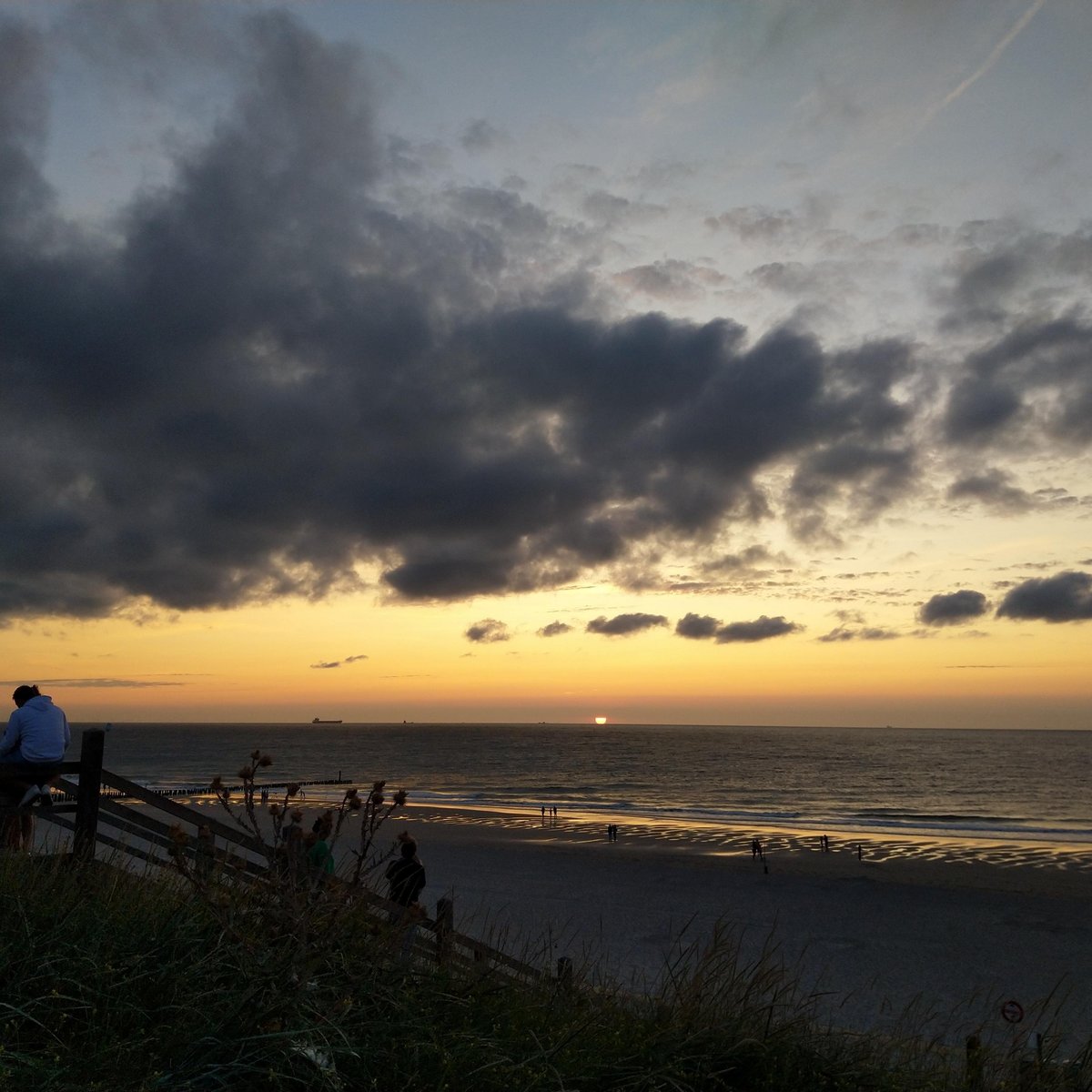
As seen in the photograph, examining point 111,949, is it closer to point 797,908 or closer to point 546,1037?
point 546,1037

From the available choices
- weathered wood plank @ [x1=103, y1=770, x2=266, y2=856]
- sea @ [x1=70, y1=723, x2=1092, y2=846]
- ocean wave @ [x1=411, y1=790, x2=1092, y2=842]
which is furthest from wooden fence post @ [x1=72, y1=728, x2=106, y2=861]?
ocean wave @ [x1=411, y1=790, x2=1092, y2=842]

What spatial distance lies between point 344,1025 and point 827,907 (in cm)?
2483

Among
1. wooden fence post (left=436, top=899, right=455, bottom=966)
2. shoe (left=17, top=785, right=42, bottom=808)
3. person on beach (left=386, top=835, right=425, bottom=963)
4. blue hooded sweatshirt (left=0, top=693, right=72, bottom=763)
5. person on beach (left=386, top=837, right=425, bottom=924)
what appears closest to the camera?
person on beach (left=386, top=835, right=425, bottom=963)

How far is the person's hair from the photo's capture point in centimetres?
825

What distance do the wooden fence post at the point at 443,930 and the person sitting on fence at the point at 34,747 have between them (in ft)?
11.3

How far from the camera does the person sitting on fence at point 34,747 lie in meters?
7.07

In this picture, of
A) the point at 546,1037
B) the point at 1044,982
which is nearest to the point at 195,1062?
the point at 546,1037

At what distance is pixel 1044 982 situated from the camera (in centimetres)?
1808

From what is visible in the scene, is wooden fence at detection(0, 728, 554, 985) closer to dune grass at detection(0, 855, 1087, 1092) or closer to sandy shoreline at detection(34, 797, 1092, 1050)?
dune grass at detection(0, 855, 1087, 1092)

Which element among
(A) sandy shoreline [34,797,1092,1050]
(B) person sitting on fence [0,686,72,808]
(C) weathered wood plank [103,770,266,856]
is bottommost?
(A) sandy shoreline [34,797,1092,1050]

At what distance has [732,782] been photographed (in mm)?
91500

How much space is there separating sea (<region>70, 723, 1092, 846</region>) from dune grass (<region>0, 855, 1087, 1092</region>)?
3442 centimetres

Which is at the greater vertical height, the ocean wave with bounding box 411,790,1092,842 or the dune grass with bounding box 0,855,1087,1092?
the dune grass with bounding box 0,855,1087,1092

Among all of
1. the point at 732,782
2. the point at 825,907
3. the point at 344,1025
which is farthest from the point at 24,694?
the point at 732,782
